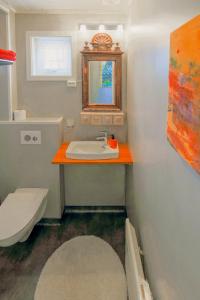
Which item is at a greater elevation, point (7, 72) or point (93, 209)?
point (7, 72)

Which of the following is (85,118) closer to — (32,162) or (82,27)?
(32,162)

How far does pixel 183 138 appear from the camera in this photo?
91 centimetres

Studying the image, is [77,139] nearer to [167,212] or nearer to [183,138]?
[167,212]

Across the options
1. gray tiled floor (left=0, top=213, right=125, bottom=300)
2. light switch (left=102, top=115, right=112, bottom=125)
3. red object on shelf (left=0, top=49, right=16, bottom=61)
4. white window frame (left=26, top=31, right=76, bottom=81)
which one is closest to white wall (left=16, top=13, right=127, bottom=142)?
white window frame (left=26, top=31, right=76, bottom=81)

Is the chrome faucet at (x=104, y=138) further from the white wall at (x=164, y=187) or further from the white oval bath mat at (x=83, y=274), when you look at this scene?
the white wall at (x=164, y=187)

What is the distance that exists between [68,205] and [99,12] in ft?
7.27

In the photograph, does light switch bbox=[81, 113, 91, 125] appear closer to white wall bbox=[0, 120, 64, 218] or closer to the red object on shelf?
white wall bbox=[0, 120, 64, 218]

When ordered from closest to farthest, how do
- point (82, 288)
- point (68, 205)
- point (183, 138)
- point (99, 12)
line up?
1. point (183, 138)
2. point (82, 288)
3. point (99, 12)
4. point (68, 205)

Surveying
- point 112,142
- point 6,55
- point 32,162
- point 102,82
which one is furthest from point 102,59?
point 6,55

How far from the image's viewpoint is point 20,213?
2.54 metres

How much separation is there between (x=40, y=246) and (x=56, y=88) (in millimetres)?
1692

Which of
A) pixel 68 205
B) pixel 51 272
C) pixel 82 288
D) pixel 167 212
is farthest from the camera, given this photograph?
pixel 68 205

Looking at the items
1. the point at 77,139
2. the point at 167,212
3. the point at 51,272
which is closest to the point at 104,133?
the point at 77,139

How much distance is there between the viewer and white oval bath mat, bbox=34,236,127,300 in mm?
2111
